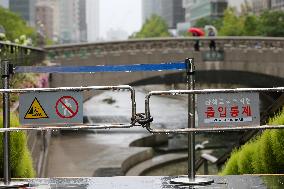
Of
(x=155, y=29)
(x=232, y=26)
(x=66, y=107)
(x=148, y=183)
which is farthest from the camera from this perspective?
(x=155, y=29)

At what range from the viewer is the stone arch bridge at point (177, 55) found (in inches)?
1422

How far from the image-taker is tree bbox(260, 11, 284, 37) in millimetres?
70438

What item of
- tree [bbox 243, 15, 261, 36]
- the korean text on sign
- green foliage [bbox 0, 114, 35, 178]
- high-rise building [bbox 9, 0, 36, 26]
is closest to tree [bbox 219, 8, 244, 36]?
tree [bbox 243, 15, 261, 36]

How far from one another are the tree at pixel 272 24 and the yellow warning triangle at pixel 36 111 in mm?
65754

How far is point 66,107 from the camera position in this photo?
6215 millimetres

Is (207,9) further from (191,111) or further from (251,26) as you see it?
(191,111)

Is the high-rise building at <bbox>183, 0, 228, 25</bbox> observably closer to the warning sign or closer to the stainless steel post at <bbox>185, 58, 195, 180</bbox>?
the stainless steel post at <bbox>185, 58, 195, 180</bbox>

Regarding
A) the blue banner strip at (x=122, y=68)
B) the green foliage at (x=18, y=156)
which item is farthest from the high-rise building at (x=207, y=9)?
the blue banner strip at (x=122, y=68)

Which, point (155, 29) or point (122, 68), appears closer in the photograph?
point (122, 68)

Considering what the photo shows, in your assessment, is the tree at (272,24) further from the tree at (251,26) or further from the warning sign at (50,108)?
the warning sign at (50,108)

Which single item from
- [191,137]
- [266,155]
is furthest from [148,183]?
[266,155]

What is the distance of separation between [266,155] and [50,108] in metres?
2.47

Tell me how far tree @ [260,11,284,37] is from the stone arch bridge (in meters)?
28.7

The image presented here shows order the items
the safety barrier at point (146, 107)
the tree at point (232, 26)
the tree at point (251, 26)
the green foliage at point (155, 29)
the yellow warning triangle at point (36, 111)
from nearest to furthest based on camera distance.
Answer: the safety barrier at point (146, 107), the yellow warning triangle at point (36, 111), the tree at point (251, 26), the tree at point (232, 26), the green foliage at point (155, 29)
